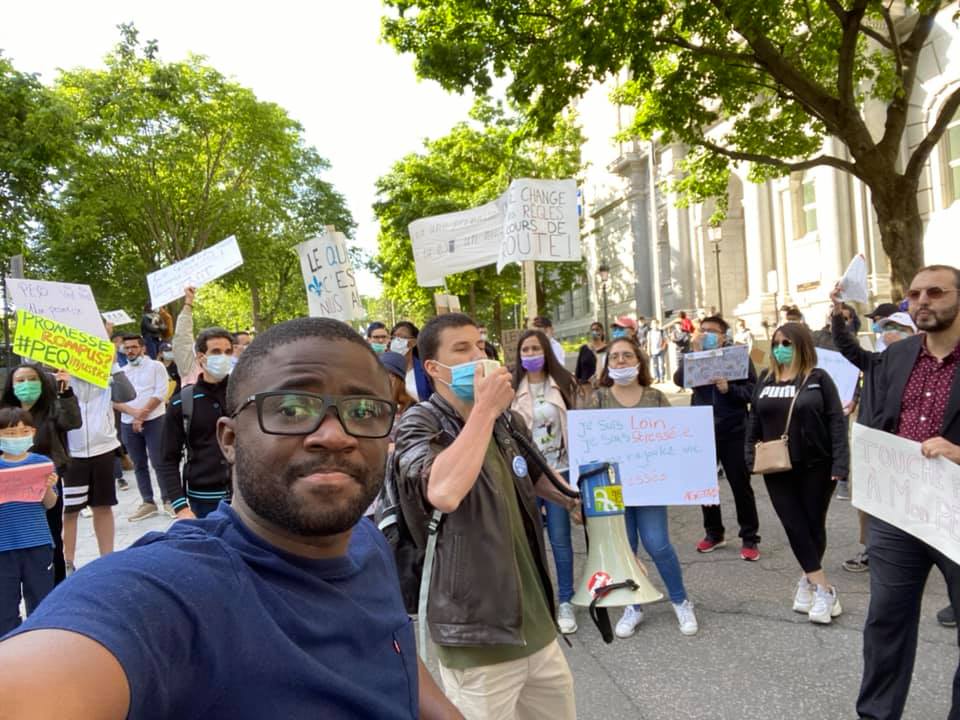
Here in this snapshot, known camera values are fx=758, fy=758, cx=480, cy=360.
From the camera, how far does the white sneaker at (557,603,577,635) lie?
475 cm

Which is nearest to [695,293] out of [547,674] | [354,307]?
[354,307]

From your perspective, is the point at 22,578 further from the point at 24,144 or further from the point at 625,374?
the point at 24,144

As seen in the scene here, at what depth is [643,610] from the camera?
5035 millimetres

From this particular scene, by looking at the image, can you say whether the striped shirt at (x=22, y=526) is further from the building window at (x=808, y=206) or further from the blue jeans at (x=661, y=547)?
the building window at (x=808, y=206)

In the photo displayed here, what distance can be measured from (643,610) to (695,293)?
25867 millimetres

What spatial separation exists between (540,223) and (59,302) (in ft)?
16.5

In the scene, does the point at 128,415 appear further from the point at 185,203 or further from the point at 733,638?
the point at 185,203

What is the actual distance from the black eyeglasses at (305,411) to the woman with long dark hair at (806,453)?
13.4 ft

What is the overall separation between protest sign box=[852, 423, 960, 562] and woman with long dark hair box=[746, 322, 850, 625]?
110 cm

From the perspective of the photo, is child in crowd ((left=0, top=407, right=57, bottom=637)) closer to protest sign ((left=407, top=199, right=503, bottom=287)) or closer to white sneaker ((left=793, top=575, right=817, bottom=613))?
white sneaker ((left=793, top=575, right=817, bottom=613))

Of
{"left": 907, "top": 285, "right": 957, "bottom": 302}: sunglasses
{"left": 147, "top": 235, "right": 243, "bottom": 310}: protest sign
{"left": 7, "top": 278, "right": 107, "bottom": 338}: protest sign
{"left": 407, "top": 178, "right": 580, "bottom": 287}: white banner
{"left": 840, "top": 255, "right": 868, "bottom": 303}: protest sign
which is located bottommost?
{"left": 907, "top": 285, "right": 957, "bottom": 302}: sunglasses

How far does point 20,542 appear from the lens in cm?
425

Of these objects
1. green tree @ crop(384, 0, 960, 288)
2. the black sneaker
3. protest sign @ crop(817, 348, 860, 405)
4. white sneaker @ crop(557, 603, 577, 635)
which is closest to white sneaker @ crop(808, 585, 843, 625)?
the black sneaker

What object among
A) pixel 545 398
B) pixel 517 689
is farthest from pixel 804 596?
pixel 517 689
